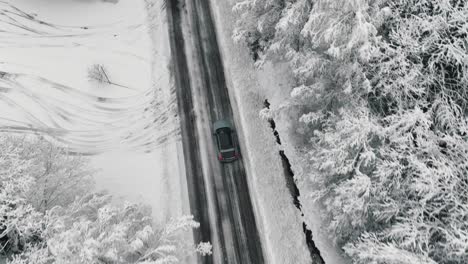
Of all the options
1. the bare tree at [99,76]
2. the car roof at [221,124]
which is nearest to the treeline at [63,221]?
the car roof at [221,124]

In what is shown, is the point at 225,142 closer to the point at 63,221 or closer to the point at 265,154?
the point at 265,154

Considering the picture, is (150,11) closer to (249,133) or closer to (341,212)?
(249,133)

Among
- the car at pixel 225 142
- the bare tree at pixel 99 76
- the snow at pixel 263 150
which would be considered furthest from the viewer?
the bare tree at pixel 99 76

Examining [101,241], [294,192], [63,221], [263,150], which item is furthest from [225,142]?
[63,221]

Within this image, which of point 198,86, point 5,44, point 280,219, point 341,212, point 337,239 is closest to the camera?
point 341,212

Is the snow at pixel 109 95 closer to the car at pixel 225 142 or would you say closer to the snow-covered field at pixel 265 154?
the car at pixel 225 142

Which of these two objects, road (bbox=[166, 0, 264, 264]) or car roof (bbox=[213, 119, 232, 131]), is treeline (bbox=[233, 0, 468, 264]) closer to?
road (bbox=[166, 0, 264, 264])

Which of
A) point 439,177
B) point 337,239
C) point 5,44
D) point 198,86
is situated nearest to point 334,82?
point 439,177
